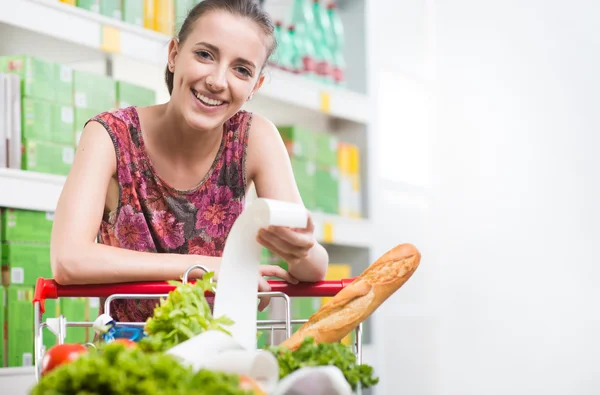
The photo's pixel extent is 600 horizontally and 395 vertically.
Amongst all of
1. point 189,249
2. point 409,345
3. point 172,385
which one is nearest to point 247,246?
point 172,385

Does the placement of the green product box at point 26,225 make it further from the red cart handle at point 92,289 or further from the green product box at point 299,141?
the green product box at point 299,141

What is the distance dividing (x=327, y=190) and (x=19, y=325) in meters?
1.73

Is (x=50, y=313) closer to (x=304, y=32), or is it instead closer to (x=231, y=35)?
(x=231, y=35)

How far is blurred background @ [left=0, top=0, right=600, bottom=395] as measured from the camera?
4000mm

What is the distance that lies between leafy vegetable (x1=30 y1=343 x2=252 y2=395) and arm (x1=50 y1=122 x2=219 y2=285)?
0.65 meters

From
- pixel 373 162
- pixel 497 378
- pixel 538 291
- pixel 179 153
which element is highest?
pixel 373 162

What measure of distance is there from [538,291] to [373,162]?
1531 mm

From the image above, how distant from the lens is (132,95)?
2746 millimetres

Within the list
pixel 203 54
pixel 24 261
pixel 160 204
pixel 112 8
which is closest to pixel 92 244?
pixel 160 204

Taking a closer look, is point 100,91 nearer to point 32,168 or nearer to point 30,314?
point 32,168

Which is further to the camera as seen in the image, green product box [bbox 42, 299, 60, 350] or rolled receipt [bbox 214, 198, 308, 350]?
green product box [bbox 42, 299, 60, 350]

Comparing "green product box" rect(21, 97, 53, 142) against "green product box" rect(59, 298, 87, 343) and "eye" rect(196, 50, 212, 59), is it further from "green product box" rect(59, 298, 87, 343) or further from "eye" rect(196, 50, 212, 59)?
"eye" rect(196, 50, 212, 59)

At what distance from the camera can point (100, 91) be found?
263cm

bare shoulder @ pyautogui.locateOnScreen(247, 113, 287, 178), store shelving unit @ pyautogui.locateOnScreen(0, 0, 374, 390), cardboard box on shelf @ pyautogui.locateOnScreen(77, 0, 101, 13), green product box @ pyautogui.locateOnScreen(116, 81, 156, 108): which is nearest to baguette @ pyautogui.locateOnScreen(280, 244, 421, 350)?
bare shoulder @ pyautogui.locateOnScreen(247, 113, 287, 178)
